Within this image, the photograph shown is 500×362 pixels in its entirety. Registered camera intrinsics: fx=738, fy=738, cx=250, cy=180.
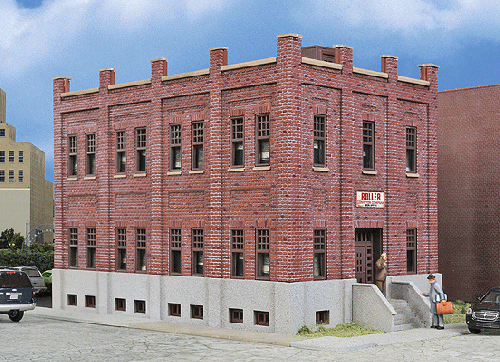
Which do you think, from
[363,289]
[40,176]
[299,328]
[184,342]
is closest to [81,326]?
[184,342]

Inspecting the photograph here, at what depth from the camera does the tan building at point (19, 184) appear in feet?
465

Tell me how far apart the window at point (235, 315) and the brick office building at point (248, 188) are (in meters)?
0.05

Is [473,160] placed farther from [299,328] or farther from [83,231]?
[83,231]

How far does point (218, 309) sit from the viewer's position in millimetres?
26891

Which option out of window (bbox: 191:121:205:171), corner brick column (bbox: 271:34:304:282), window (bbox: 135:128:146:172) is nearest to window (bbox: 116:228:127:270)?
window (bbox: 135:128:146:172)

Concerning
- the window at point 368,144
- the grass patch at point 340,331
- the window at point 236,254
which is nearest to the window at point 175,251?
the window at point 236,254

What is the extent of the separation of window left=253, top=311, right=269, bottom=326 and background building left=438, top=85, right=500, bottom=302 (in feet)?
43.6

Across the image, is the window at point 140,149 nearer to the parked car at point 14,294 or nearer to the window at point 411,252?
the parked car at point 14,294

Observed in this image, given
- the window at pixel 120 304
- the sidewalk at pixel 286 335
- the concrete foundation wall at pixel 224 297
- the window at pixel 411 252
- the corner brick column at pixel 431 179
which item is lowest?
the sidewalk at pixel 286 335

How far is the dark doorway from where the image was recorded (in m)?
28.3

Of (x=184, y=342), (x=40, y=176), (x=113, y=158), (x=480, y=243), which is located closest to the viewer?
(x=184, y=342)

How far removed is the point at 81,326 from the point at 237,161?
8.48 m

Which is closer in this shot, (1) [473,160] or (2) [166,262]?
(2) [166,262]

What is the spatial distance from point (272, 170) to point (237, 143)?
2.13 meters
